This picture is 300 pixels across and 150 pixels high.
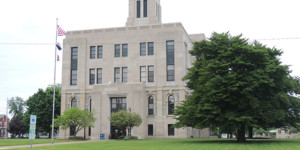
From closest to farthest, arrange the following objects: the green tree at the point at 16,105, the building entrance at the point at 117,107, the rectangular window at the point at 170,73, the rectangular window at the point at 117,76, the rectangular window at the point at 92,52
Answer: the building entrance at the point at 117,107 < the rectangular window at the point at 170,73 < the rectangular window at the point at 117,76 < the rectangular window at the point at 92,52 < the green tree at the point at 16,105

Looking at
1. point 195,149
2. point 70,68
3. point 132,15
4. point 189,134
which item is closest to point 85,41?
point 70,68

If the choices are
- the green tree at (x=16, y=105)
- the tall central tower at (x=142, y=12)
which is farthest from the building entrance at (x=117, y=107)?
the green tree at (x=16, y=105)

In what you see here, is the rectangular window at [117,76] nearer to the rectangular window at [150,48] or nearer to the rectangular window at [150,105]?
the rectangular window at [150,48]

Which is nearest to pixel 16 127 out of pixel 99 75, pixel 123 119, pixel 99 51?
pixel 99 75

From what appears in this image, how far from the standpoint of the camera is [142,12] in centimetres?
6850

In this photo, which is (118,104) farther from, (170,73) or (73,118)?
(73,118)

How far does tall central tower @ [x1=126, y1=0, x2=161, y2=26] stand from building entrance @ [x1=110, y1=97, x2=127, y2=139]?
625 inches

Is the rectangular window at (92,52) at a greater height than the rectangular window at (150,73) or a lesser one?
greater

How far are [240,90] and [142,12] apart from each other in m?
35.0

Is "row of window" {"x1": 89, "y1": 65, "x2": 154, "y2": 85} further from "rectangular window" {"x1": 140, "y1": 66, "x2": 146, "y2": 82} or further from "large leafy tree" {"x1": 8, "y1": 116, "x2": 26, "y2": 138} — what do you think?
"large leafy tree" {"x1": 8, "y1": 116, "x2": 26, "y2": 138}

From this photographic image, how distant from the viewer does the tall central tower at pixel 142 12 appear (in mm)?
67688

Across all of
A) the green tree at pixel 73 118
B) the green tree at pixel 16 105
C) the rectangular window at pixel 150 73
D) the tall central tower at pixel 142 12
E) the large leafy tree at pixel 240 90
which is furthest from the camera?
the green tree at pixel 16 105

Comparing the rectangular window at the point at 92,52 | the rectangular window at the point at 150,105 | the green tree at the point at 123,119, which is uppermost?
the rectangular window at the point at 92,52

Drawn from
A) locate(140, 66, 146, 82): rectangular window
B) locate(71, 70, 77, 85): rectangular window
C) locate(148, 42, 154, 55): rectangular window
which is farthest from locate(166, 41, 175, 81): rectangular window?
locate(71, 70, 77, 85): rectangular window
